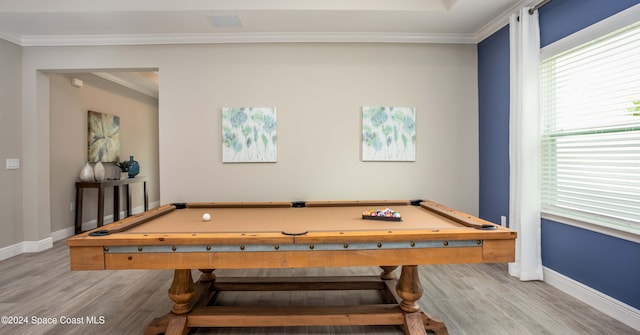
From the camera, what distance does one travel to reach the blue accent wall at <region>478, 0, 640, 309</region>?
2.34 m

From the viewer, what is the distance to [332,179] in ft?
12.9

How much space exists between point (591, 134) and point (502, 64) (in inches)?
50.0

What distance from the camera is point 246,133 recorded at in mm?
3895

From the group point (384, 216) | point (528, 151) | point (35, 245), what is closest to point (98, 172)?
point (35, 245)

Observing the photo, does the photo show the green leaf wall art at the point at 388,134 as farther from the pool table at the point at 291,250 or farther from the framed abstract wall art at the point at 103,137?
the framed abstract wall art at the point at 103,137

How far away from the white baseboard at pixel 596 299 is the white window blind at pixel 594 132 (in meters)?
0.54

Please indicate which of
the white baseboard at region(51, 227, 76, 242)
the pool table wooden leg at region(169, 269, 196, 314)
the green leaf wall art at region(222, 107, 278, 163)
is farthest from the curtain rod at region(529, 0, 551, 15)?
the white baseboard at region(51, 227, 76, 242)

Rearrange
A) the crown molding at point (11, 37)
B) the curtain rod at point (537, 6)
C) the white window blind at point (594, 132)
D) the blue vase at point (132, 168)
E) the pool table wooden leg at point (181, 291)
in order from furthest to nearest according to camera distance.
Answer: the blue vase at point (132, 168), the crown molding at point (11, 37), the curtain rod at point (537, 6), the white window blind at point (594, 132), the pool table wooden leg at point (181, 291)

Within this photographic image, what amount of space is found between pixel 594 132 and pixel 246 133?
3.31 meters

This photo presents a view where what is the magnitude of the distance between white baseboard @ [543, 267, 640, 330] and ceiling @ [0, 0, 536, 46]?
8.21ft

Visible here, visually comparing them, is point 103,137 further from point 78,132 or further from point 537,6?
point 537,6

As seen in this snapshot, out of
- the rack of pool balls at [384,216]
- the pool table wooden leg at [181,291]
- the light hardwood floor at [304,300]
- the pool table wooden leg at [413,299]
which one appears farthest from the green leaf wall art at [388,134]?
the pool table wooden leg at [181,291]

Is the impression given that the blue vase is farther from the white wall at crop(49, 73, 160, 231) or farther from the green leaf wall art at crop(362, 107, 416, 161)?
the green leaf wall art at crop(362, 107, 416, 161)

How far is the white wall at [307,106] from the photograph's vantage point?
12.8 feet
